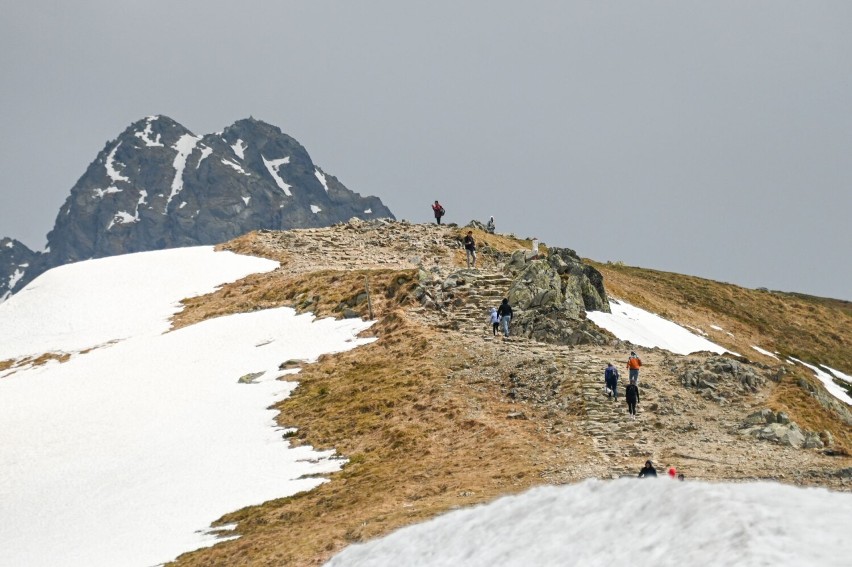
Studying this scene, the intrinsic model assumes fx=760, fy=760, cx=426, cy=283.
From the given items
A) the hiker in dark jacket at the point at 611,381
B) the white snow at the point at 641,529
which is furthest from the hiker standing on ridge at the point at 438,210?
the white snow at the point at 641,529

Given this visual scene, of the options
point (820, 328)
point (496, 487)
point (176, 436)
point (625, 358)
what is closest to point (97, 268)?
point (176, 436)

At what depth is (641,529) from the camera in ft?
41.4

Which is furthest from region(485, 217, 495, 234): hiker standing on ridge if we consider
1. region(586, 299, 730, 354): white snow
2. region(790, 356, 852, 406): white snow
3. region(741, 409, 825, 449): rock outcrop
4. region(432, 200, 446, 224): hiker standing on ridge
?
region(741, 409, 825, 449): rock outcrop

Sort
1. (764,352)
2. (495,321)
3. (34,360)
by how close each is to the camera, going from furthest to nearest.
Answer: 1. (764,352)
2. (34,360)
3. (495,321)

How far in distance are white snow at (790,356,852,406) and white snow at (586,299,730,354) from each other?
8123mm

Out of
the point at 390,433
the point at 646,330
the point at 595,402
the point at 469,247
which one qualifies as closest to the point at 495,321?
the point at 595,402

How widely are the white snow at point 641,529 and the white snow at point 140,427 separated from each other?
11633mm

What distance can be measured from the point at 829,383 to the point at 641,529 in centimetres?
5404

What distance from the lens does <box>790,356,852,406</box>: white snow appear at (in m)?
54.6

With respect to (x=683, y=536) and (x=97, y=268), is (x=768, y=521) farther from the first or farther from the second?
(x=97, y=268)

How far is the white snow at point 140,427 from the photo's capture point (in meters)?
27.7

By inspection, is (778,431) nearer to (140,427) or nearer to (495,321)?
(495,321)

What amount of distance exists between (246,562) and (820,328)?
243 feet

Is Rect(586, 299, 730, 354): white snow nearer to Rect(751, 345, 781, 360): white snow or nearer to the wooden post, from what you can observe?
Rect(751, 345, 781, 360): white snow
